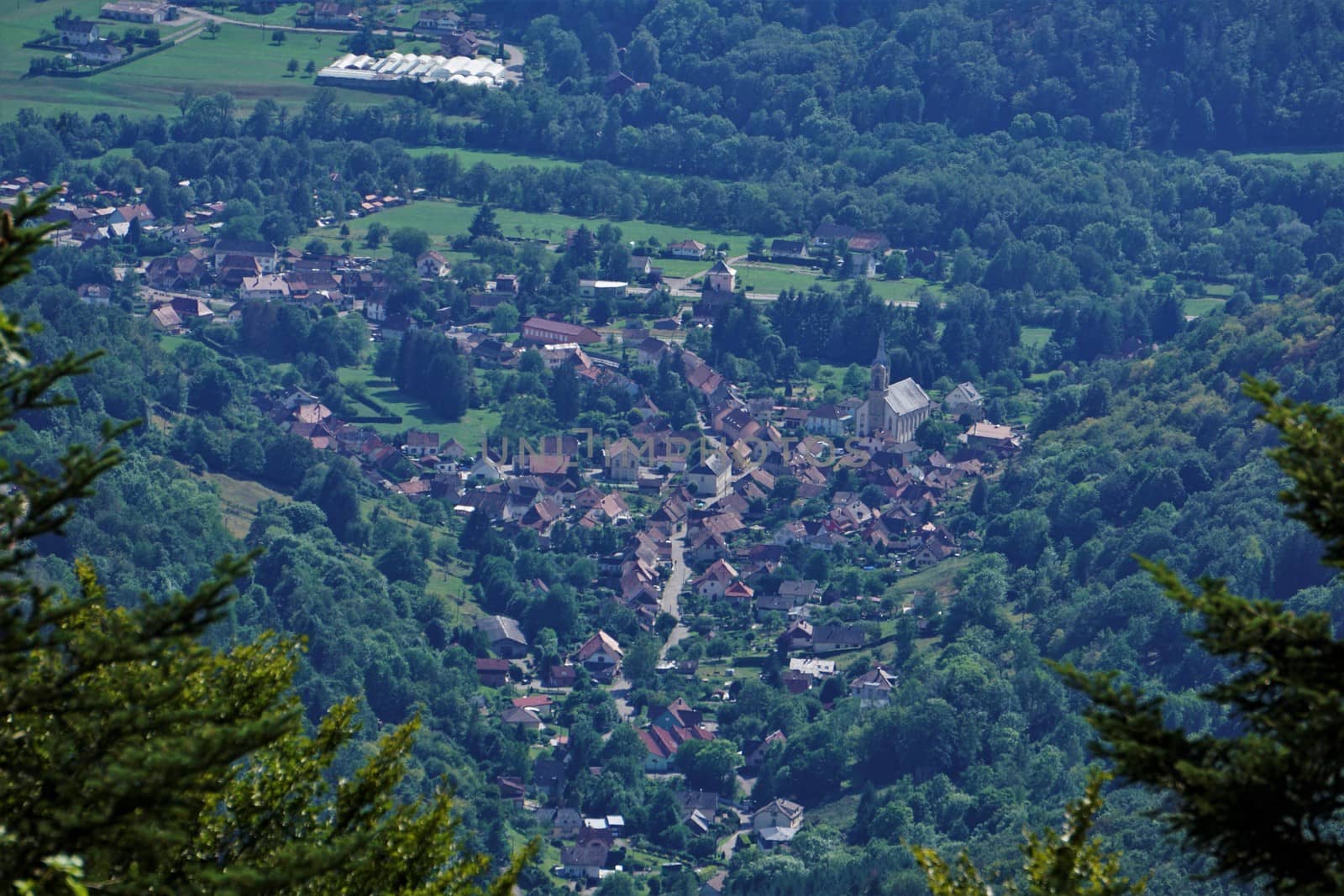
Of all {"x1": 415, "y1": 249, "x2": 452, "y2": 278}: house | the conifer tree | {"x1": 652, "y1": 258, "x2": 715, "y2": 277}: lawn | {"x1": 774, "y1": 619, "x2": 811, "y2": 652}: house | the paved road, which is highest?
the conifer tree

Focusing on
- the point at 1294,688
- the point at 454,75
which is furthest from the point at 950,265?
the point at 1294,688

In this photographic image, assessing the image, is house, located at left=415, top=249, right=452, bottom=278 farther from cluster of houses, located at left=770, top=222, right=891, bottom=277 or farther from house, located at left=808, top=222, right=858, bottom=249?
house, located at left=808, top=222, right=858, bottom=249

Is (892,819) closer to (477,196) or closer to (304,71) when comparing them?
(477,196)

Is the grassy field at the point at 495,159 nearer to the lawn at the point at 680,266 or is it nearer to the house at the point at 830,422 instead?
the lawn at the point at 680,266

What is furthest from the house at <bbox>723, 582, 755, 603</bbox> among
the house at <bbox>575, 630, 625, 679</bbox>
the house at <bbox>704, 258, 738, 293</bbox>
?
the house at <bbox>704, 258, 738, 293</bbox>

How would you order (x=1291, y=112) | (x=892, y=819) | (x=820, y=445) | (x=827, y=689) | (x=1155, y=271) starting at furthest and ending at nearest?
1. (x=1291, y=112)
2. (x=1155, y=271)
3. (x=820, y=445)
4. (x=827, y=689)
5. (x=892, y=819)
